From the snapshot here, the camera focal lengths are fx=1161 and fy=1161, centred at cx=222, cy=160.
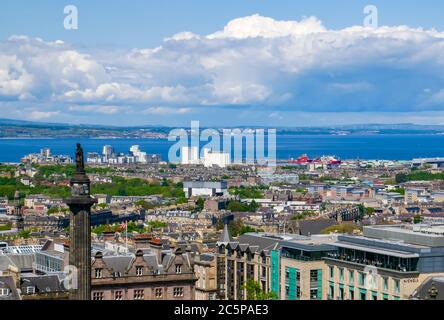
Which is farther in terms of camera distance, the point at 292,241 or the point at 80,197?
the point at 292,241

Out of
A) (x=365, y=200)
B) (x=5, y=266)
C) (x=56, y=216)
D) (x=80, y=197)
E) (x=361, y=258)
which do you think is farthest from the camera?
(x=365, y=200)

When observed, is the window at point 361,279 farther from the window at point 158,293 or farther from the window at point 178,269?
the window at point 158,293

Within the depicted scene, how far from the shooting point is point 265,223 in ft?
285

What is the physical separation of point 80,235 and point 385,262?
11801mm

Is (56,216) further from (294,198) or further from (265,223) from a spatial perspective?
(294,198)

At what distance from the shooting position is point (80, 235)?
2981 centimetres

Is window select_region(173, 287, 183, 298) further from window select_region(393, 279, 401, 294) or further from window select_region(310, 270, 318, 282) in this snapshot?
window select_region(393, 279, 401, 294)

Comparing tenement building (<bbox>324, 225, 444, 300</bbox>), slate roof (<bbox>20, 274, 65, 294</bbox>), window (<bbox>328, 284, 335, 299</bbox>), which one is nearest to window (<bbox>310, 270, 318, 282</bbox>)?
tenement building (<bbox>324, 225, 444, 300</bbox>)

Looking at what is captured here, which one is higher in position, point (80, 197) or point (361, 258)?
point (80, 197)

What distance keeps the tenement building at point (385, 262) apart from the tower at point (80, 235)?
10.6 metres

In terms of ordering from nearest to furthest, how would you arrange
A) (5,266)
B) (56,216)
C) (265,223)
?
1. (5,266)
2. (265,223)
3. (56,216)

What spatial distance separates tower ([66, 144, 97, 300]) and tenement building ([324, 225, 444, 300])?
10646mm
